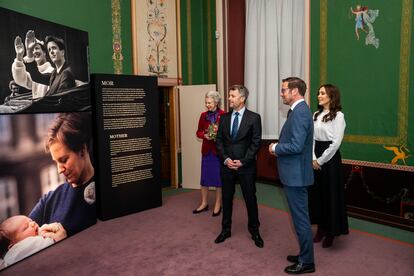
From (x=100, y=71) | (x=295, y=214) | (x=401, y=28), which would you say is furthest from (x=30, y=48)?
(x=401, y=28)

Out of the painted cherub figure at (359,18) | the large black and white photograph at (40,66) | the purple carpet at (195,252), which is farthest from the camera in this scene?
the painted cherub figure at (359,18)

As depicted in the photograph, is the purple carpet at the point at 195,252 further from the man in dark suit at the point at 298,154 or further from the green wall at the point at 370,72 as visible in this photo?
the green wall at the point at 370,72

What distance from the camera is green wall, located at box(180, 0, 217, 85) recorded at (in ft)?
21.7

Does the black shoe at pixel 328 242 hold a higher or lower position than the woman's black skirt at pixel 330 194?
lower

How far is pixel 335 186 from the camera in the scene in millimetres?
3572

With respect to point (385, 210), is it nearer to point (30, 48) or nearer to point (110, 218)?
point (110, 218)

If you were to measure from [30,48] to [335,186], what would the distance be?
10.8ft

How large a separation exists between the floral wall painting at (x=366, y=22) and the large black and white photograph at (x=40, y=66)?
339 cm

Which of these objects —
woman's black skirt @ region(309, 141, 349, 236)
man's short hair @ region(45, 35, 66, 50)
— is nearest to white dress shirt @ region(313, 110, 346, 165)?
woman's black skirt @ region(309, 141, 349, 236)

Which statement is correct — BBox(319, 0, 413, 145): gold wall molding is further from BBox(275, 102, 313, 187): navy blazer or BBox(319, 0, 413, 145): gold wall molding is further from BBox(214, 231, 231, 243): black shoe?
BBox(214, 231, 231, 243): black shoe

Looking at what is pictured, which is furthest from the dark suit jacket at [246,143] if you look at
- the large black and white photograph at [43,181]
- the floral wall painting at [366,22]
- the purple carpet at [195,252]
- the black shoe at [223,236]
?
the floral wall painting at [366,22]

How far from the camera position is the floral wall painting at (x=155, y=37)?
18.9 ft

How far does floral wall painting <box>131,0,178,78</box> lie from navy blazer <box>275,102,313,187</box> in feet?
11.1

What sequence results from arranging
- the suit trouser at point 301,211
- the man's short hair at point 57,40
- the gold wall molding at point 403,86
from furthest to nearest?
the gold wall molding at point 403,86 < the man's short hair at point 57,40 < the suit trouser at point 301,211
